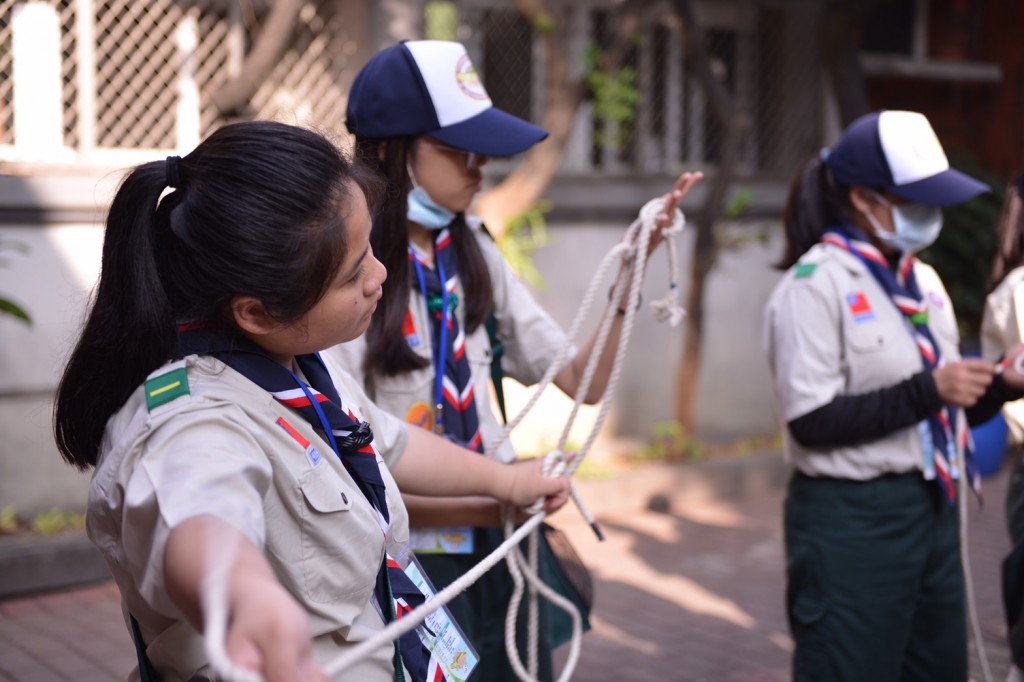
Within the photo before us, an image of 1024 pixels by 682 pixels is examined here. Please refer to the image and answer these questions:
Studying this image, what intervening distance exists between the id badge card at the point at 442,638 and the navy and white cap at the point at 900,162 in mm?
1738

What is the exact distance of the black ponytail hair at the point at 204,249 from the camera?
162cm

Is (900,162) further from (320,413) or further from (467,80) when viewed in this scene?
(320,413)

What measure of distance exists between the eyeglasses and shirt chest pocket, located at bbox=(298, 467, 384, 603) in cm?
107

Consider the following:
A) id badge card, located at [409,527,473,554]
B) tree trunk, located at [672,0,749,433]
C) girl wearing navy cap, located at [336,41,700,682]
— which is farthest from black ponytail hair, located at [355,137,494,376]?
tree trunk, located at [672,0,749,433]

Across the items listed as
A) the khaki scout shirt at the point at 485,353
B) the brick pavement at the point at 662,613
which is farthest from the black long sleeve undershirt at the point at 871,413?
the brick pavement at the point at 662,613

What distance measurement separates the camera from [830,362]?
305 cm

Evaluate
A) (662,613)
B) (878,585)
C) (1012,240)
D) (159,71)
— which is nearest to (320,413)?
(878,585)

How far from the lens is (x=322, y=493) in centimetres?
166

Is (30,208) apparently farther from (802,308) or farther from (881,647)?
(881,647)

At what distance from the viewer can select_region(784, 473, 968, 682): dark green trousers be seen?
2.99 metres

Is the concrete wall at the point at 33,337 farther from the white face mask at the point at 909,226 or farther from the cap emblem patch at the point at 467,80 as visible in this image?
the white face mask at the point at 909,226

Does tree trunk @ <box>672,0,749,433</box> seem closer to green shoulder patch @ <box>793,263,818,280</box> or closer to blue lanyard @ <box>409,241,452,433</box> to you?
green shoulder patch @ <box>793,263,818,280</box>

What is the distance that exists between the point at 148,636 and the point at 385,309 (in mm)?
983

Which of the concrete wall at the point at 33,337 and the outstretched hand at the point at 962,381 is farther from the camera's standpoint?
the concrete wall at the point at 33,337
